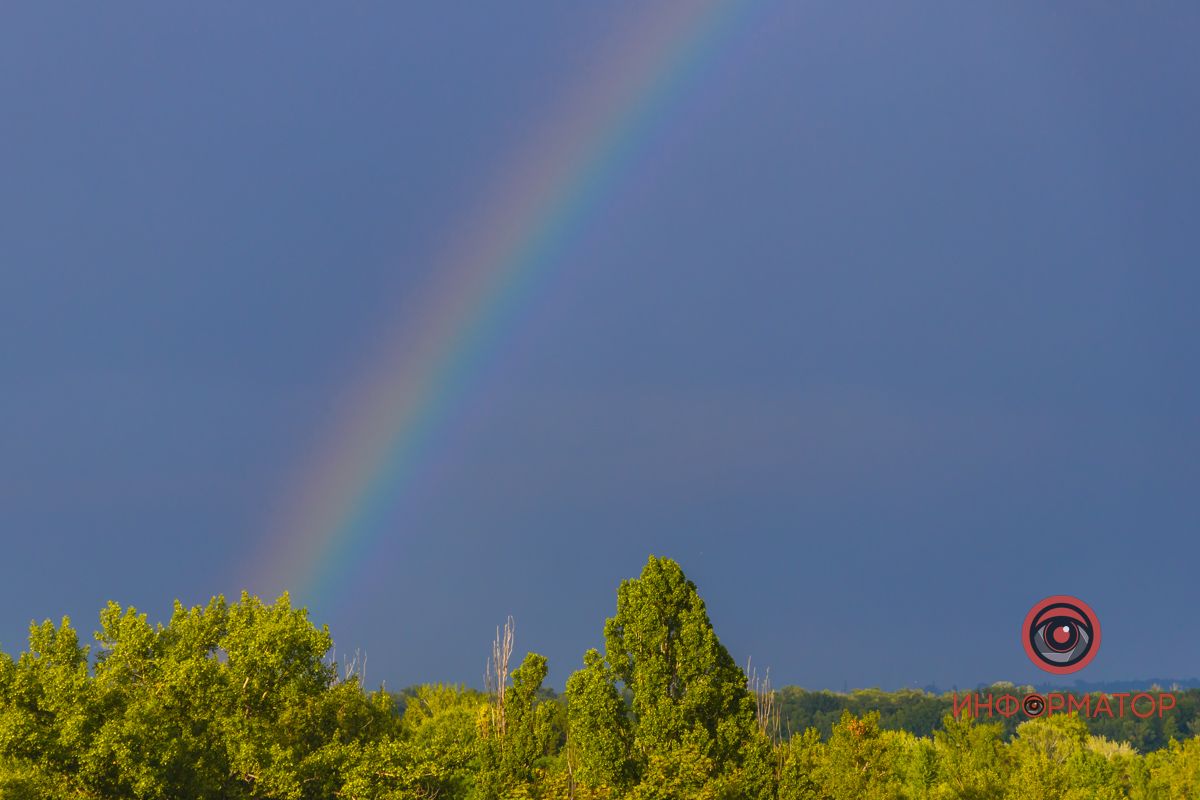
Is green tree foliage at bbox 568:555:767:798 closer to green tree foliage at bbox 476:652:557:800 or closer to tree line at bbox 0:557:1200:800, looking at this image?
tree line at bbox 0:557:1200:800

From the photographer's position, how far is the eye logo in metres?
91.4

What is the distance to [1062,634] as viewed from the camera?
93.5 m

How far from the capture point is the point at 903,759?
8112cm

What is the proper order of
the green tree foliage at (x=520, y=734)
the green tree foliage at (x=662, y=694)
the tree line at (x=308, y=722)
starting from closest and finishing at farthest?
the tree line at (x=308, y=722)
the green tree foliage at (x=662, y=694)
the green tree foliage at (x=520, y=734)

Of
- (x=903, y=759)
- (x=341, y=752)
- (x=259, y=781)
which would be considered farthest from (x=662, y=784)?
(x=903, y=759)

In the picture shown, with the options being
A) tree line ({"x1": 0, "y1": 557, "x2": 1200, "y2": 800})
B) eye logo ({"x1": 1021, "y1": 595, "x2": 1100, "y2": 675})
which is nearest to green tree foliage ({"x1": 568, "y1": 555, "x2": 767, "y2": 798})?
tree line ({"x1": 0, "y1": 557, "x2": 1200, "y2": 800})

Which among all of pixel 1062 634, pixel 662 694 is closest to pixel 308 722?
pixel 662 694

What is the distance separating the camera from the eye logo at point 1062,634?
91438mm

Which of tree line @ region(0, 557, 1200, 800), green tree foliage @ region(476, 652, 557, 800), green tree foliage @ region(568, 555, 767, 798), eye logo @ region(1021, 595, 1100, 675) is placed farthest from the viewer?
eye logo @ region(1021, 595, 1100, 675)

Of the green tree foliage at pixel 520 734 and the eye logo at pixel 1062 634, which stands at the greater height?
the eye logo at pixel 1062 634

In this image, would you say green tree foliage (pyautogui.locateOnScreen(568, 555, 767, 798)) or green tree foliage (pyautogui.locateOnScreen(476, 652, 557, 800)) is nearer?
green tree foliage (pyautogui.locateOnScreen(568, 555, 767, 798))

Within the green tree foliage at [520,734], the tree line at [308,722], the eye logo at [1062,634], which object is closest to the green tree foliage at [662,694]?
the tree line at [308,722]

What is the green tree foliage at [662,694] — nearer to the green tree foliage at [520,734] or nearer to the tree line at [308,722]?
the tree line at [308,722]

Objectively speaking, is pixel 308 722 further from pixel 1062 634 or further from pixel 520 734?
pixel 1062 634
